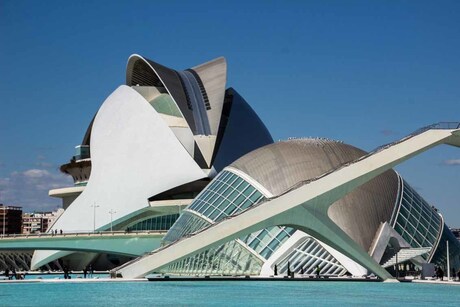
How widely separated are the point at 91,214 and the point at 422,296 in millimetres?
62073

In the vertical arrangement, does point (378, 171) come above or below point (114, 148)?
below

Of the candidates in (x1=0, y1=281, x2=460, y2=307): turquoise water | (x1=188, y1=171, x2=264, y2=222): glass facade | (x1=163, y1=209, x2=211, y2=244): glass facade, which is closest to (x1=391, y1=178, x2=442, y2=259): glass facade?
(x1=188, y1=171, x2=264, y2=222): glass facade

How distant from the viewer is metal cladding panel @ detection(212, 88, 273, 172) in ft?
292

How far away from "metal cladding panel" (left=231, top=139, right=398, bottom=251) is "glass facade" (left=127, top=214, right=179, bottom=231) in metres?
34.3

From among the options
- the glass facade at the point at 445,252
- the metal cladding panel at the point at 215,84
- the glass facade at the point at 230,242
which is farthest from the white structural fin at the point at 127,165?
the glass facade at the point at 445,252

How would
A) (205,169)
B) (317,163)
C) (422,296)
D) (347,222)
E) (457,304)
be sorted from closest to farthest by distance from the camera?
1. (457,304)
2. (422,296)
3. (347,222)
4. (317,163)
5. (205,169)

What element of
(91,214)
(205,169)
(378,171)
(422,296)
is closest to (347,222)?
(378,171)

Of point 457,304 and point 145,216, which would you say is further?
A: point 145,216

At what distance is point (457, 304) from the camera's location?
24.2 metres

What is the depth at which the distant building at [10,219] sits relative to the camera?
617 feet

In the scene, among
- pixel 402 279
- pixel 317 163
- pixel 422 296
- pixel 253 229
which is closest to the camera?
pixel 422 296

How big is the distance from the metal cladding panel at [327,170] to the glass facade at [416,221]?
2.39 ft

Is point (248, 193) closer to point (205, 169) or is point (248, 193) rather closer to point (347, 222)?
point (347, 222)

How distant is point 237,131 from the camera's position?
303ft
